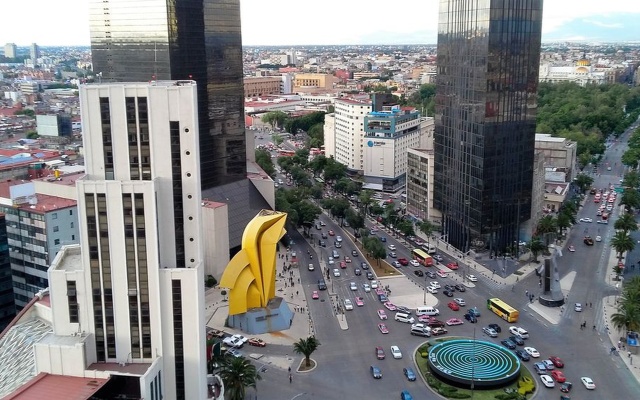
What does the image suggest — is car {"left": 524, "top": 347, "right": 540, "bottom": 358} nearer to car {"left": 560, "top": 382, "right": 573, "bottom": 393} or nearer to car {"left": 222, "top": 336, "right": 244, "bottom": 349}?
car {"left": 560, "top": 382, "right": 573, "bottom": 393}

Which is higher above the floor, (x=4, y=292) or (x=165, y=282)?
(x=165, y=282)

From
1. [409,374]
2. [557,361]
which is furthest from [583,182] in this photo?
[409,374]

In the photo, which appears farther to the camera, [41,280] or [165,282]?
[41,280]

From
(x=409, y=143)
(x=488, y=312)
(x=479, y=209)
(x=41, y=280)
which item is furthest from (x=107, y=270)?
(x=409, y=143)

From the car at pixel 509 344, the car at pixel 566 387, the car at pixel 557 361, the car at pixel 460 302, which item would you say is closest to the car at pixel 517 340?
the car at pixel 509 344

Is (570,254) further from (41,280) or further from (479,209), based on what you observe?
(41,280)

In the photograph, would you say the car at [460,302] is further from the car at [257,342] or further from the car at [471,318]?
the car at [257,342]

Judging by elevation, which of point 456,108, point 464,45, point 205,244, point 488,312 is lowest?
point 488,312

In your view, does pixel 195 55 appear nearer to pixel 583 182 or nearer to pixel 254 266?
pixel 254 266
